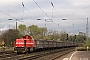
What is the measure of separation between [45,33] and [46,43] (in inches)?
2104

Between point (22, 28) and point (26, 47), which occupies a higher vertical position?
point (22, 28)

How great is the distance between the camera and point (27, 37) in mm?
43281

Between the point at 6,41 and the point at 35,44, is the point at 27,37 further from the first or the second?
the point at 6,41

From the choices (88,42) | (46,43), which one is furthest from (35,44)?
(88,42)

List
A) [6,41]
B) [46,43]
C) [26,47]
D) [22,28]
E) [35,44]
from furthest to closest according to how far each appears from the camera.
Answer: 1. [22,28]
2. [6,41]
3. [46,43]
4. [35,44]
5. [26,47]

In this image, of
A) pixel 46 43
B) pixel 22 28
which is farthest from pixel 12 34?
pixel 46 43

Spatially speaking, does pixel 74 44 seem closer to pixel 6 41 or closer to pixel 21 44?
pixel 6 41

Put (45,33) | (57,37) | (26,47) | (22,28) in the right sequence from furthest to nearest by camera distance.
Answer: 1. (57,37)
2. (45,33)
3. (22,28)
4. (26,47)

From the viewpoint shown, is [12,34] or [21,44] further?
[12,34]

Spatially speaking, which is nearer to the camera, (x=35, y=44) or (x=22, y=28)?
(x=35, y=44)

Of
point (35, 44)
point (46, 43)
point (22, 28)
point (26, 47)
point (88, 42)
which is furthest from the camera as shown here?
point (22, 28)

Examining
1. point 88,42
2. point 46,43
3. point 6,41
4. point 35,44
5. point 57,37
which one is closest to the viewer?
point 35,44

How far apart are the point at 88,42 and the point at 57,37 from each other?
5759 cm

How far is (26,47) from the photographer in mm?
41375
